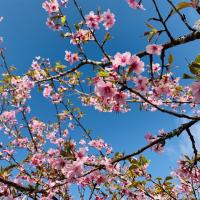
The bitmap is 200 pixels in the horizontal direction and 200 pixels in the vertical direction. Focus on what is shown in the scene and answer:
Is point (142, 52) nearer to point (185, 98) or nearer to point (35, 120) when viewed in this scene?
point (185, 98)

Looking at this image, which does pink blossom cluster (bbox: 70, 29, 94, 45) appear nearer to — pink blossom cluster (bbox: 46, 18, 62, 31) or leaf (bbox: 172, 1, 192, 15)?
pink blossom cluster (bbox: 46, 18, 62, 31)

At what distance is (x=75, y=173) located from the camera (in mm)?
3371

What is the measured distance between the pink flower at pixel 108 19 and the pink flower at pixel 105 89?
293 cm

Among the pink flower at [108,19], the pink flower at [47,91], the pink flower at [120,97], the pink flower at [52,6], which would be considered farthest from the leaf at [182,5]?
the pink flower at [47,91]

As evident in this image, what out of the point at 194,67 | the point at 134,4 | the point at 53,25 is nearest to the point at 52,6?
the point at 53,25

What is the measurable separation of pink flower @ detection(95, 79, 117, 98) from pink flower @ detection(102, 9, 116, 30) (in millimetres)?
2929

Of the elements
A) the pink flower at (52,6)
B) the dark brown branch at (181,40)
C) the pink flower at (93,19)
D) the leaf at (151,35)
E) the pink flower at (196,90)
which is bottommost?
the pink flower at (196,90)

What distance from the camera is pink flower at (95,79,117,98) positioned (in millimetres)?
3162

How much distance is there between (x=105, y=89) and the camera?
3.21 meters

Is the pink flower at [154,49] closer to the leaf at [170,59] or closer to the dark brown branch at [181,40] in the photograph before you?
the dark brown branch at [181,40]

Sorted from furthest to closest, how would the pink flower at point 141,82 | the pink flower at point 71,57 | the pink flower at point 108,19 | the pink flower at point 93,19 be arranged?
the pink flower at point 71,57 < the pink flower at point 108,19 < the pink flower at point 93,19 < the pink flower at point 141,82

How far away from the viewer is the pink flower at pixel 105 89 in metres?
3.16

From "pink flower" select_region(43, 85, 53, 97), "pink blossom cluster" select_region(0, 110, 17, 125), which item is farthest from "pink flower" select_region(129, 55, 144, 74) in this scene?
"pink blossom cluster" select_region(0, 110, 17, 125)

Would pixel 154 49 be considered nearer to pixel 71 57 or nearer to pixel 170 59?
pixel 170 59
